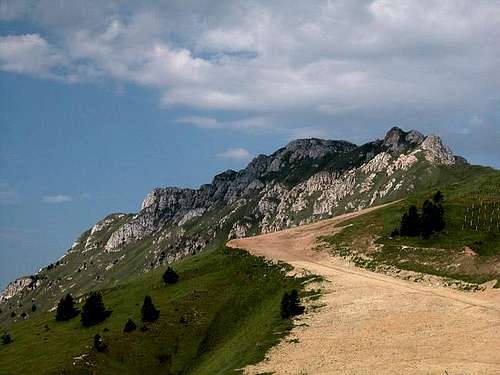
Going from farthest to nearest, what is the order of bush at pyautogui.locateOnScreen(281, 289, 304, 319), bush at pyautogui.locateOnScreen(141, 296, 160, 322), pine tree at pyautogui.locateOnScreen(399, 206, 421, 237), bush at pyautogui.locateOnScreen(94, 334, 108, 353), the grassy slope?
pine tree at pyautogui.locateOnScreen(399, 206, 421, 237), bush at pyautogui.locateOnScreen(141, 296, 160, 322), bush at pyautogui.locateOnScreen(94, 334, 108, 353), the grassy slope, bush at pyautogui.locateOnScreen(281, 289, 304, 319)

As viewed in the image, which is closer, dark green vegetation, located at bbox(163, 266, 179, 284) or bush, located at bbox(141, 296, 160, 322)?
bush, located at bbox(141, 296, 160, 322)

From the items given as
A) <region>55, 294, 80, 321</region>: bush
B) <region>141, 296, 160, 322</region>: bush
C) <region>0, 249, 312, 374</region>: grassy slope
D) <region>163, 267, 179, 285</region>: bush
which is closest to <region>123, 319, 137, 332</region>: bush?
<region>0, 249, 312, 374</region>: grassy slope

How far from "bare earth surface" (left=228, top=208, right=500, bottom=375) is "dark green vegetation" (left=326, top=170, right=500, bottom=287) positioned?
24.7 feet

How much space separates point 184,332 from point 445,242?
149 ft

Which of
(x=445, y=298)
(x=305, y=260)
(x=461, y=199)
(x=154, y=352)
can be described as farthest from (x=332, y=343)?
(x=461, y=199)

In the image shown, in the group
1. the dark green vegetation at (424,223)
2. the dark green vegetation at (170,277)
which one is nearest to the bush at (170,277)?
the dark green vegetation at (170,277)

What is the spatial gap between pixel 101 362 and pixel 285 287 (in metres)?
28.0

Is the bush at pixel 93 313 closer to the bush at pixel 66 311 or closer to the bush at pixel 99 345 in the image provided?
the bush at pixel 66 311

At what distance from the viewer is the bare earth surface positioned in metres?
40.9

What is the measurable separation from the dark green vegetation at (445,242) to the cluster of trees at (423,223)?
1.04 meters

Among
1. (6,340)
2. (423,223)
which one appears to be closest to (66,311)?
(6,340)

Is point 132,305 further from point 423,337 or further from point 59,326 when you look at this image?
point 423,337

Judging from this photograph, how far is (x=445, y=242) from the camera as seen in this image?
82875 millimetres

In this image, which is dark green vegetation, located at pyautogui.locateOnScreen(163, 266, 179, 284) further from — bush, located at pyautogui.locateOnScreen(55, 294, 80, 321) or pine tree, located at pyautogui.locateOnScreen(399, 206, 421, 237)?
pine tree, located at pyautogui.locateOnScreen(399, 206, 421, 237)
